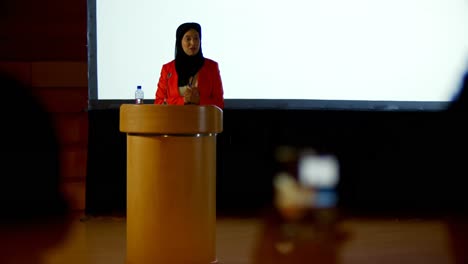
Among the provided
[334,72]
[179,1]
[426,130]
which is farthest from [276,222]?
[179,1]

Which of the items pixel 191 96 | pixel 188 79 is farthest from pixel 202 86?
pixel 191 96

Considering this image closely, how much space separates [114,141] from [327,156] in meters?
1.41

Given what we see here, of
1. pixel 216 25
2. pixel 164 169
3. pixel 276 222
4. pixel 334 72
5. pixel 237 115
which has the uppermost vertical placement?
pixel 216 25

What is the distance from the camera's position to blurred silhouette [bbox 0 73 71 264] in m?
2.83

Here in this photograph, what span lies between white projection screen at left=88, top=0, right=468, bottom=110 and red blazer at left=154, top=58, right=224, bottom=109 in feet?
2.25

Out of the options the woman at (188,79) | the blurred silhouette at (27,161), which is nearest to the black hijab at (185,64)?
the woman at (188,79)

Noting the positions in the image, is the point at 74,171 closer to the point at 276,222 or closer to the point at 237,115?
the point at 237,115

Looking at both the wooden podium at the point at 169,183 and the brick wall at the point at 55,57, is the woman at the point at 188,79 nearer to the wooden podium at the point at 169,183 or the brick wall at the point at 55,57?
the wooden podium at the point at 169,183

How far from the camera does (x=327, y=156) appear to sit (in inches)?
118

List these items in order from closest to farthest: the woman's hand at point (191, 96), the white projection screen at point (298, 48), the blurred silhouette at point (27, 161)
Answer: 1. the woman's hand at point (191, 96)
2. the white projection screen at point (298, 48)
3. the blurred silhouette at point (27, 161)

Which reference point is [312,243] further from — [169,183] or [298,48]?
[298,48]

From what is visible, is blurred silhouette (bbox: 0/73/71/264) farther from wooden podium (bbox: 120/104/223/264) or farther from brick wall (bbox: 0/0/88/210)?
wooden podium (bbox: 120/104/223/264)

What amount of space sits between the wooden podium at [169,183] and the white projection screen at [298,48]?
48.1 inches

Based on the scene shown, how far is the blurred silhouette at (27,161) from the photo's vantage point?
2826 mm
